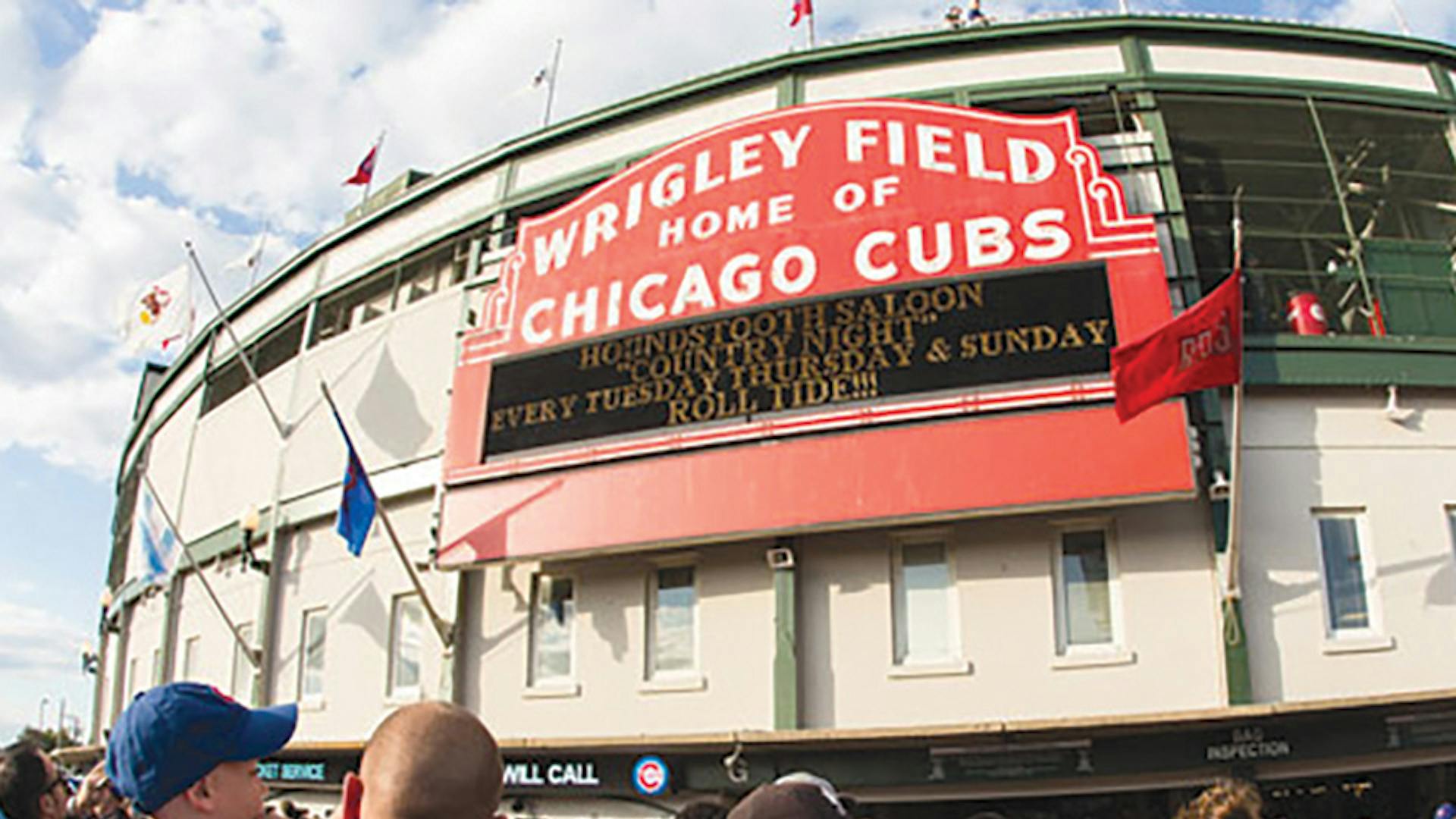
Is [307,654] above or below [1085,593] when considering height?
below

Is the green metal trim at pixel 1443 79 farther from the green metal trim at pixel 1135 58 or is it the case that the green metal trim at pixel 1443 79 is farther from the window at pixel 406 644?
the window at pixel 406 644

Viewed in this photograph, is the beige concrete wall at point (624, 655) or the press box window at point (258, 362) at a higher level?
the press box window at point (258, 362)

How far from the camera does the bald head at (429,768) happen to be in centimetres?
220

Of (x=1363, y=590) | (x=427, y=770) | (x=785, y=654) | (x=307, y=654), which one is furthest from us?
(x=307, y=654)

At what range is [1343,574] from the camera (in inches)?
502

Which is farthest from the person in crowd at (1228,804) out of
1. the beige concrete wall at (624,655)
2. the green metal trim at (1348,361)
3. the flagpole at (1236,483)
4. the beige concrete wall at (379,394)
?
the beige concrete wall at (379,394)

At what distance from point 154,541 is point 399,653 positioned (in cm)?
652

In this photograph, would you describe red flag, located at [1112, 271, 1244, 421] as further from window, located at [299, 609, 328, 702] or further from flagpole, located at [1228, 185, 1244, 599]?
window, located at [299, 609, 328, 702]

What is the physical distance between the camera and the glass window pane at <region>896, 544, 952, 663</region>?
13.4 metres

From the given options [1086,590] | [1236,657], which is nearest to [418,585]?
[1086,590]

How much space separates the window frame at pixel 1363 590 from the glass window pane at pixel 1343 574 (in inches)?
0.6

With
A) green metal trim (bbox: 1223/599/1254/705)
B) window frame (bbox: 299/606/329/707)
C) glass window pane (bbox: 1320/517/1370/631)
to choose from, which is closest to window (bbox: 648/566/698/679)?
green metal trim (bbox: 1223/599/1254/705)

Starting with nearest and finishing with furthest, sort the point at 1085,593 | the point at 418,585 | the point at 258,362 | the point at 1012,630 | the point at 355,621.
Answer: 1. the point at 1012,630
2. the point at 1085,593
3. the point at 418,585
4. the point at 355,621
5. the point at 258,362

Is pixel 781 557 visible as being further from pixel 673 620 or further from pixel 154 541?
pixel 154 541
